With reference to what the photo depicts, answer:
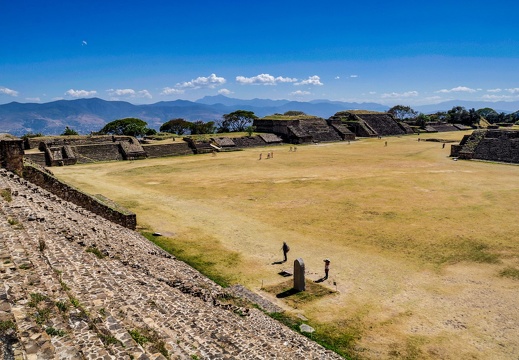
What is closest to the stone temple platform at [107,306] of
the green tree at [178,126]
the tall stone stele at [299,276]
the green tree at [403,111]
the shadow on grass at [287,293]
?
the shadow on grass at [287,293]

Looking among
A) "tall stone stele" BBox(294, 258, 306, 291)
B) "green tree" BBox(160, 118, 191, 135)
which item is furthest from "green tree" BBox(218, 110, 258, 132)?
"tall stone stele" BBox(294, 258, 306, 291)

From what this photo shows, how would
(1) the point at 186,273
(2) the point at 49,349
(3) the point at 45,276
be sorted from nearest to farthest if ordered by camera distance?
1. (2) the point at 49,349
2. (3) the point at 45,276
3. (1) the point at 186,273

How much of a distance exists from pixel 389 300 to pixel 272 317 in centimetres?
449

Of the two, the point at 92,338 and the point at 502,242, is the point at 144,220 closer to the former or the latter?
the point at 92,338

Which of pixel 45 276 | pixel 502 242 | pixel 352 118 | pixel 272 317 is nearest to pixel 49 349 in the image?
pixel 45 276

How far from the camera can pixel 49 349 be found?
586 cm

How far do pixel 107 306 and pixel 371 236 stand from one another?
14950 mm

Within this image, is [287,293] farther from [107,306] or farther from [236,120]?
[236,120]

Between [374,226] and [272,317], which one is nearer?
[272,317]

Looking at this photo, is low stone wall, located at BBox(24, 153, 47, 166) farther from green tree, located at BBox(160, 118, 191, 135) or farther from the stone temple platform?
green tree, located at BBox(160, 118, 191, 135)

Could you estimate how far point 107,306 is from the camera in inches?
342

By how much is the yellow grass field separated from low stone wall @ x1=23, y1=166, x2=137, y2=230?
1.82 metres

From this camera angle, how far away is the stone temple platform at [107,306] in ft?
21.3

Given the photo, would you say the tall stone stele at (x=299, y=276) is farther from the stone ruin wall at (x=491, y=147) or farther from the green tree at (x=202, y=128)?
the green tree at (x=202, y=128)
